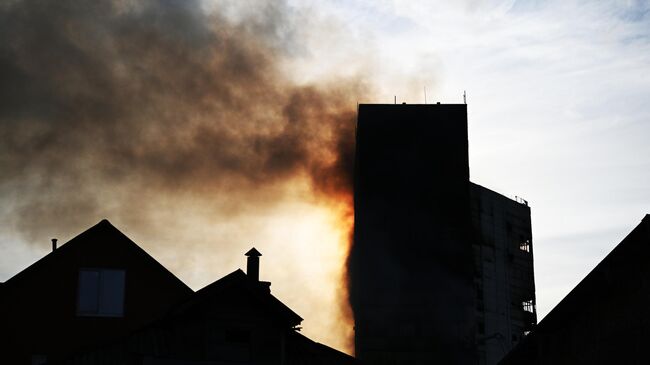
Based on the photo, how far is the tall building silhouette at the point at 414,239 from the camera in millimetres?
56719

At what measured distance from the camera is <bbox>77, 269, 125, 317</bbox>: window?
112ft

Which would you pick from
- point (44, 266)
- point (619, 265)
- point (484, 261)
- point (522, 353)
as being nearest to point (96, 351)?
point (44, 266)

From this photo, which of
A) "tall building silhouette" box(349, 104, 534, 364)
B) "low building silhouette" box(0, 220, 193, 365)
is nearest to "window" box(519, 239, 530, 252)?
"tall building silhouette" box(349, 104, 534, 364)

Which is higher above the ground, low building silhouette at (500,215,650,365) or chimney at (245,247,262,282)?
chimney at (245,247,262,282)

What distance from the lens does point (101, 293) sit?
114 feet

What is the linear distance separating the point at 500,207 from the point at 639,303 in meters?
51.0

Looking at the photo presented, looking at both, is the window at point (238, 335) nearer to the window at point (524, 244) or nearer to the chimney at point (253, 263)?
the chimney at point (253, 263)

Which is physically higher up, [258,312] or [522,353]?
[258,312]

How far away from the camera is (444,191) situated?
58.0m

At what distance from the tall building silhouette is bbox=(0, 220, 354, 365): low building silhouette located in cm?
2329

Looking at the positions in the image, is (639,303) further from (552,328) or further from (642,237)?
(552,328)

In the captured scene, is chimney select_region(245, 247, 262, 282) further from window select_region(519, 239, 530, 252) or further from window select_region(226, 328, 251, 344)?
window select_region(519, 239, 530, 252)

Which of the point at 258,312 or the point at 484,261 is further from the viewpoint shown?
the point at 484,261

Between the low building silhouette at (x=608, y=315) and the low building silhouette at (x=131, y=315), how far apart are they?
31.8ft
